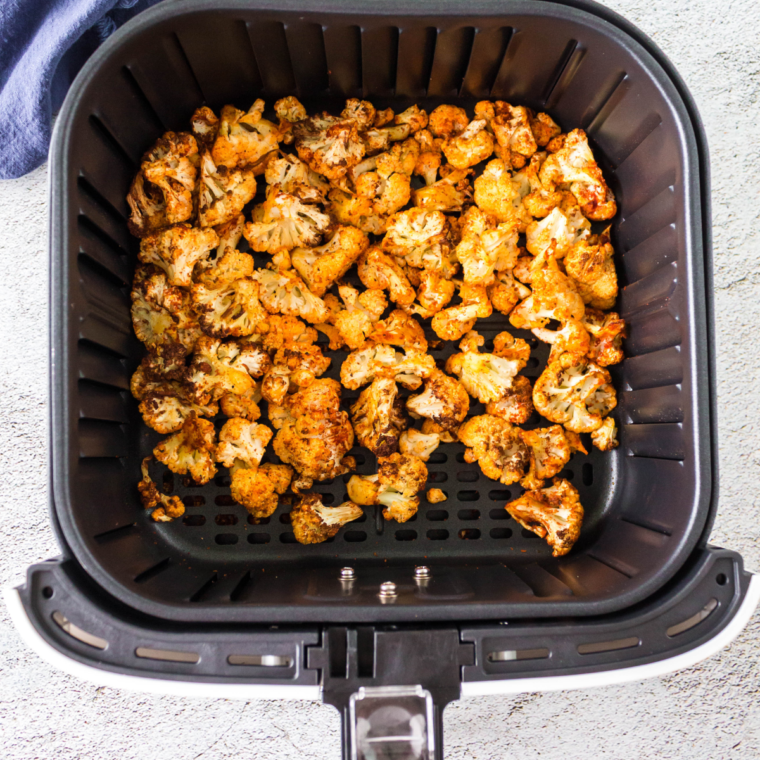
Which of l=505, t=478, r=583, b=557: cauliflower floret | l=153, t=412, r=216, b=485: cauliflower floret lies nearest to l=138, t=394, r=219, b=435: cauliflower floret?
l=153, t=412, r=216, b=485: cauliflower floret

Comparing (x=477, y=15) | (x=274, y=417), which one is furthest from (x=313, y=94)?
(x=274, y=417)

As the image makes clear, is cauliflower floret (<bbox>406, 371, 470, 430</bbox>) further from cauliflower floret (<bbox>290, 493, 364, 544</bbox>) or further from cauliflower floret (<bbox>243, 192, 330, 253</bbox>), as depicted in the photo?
cauliflower floret (<bbox>243, 192, 330, 253</bbox>)

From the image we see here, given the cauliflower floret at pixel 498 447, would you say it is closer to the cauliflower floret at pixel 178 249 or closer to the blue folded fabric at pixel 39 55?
the cauliflower floret at pixel 178 249

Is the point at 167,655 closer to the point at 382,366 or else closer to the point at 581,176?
the point at 382,366

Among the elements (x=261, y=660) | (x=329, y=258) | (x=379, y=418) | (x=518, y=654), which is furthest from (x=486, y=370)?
(x=261, y=660)

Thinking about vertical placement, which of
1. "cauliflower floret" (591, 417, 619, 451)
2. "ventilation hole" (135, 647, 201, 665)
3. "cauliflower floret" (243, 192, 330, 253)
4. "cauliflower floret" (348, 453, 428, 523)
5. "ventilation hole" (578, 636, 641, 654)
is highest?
"cauliflower floret" (243, 192, 330, 253)
